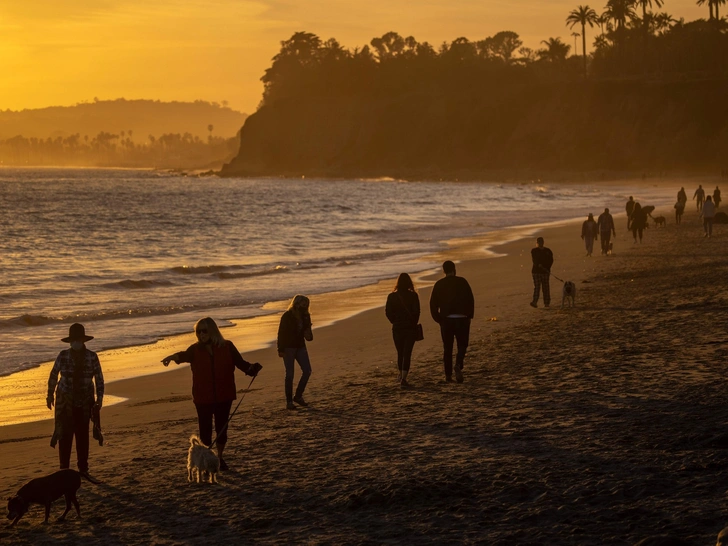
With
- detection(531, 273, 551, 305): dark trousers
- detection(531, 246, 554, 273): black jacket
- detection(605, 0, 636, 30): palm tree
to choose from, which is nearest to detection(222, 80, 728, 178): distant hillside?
detection(605, 0, 636, 30): palm tree

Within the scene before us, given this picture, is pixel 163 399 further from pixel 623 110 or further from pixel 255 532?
pixel 623 110

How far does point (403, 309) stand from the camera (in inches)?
431

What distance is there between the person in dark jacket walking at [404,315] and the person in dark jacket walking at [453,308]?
0.80 feet

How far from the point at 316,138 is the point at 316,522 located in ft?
607

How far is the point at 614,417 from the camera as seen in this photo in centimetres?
877

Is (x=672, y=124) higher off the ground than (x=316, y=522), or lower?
higher

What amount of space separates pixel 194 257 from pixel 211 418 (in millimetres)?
29180

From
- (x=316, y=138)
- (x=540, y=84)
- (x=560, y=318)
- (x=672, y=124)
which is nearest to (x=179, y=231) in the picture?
(x=560, y=318)

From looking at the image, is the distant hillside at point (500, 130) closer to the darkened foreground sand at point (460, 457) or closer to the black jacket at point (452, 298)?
the darkened foreground sand at point (460, 457)

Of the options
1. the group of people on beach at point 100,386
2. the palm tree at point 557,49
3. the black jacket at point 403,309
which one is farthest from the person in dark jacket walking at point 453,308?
the palm tree at point 557,49

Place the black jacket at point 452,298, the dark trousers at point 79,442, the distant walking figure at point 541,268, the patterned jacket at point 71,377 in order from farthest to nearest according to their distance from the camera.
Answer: the distant walking figure at point 541,268
the black jacket at point 452,298
the dark trousers at point 79,442
the patterned jacket at point 71,377

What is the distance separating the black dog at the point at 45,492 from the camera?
6.79m

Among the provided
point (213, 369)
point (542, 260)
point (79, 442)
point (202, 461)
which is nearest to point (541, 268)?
point (542, 260)

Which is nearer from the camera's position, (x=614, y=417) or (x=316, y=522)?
(x=316, y=522)
